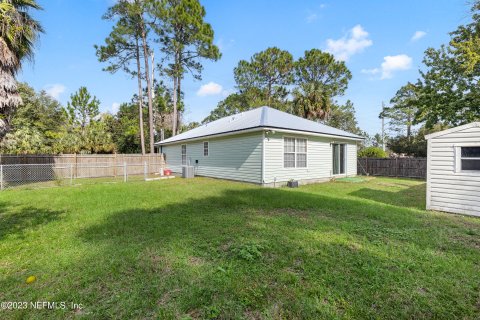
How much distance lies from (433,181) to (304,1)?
323 inches

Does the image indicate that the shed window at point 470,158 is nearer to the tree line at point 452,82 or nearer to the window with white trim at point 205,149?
the tree line at point 452,82

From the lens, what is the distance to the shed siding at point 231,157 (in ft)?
34.1

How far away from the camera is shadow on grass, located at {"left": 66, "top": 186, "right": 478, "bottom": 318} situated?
222 centimetres

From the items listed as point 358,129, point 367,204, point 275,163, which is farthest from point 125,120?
point 358,129

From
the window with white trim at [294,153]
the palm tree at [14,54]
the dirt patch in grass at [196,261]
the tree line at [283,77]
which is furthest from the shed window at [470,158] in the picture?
the tree line at [283,77]

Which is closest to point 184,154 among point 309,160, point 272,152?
point 272,152

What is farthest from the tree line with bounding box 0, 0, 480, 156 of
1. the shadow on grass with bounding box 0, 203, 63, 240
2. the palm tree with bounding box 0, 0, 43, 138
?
the shadow on grass with bounding box 0, 203, 63, 240

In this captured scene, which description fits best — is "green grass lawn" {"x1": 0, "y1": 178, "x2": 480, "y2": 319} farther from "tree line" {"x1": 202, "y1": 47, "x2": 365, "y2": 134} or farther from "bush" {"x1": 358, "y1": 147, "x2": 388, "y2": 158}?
"tree line" {"x1": 202, "y1": 47, "x2": 365, "y2": 134}

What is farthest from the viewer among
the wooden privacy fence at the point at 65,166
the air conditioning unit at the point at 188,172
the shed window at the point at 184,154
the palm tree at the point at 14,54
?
the shed window at the point at 184,154

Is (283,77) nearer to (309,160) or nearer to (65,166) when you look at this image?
(309,160)

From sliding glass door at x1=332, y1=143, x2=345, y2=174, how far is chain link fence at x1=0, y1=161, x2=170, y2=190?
9.93 metres

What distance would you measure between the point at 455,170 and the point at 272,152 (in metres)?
6.01

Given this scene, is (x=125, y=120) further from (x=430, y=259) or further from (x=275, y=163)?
(x=430, y=259)

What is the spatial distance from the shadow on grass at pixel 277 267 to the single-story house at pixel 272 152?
5282mm
